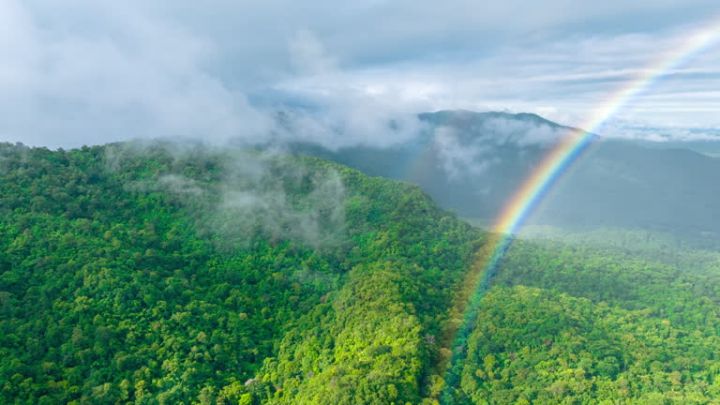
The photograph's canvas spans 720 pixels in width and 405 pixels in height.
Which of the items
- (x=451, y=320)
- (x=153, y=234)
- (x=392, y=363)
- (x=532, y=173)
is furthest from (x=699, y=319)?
(x=532, y=173)

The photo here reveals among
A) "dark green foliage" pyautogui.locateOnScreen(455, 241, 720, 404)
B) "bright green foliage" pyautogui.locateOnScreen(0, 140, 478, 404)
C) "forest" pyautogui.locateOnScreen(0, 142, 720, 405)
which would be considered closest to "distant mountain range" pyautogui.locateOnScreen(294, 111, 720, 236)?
"bright green foliage" pyautogui.locateOnScreen(0, 140, 478, 404)

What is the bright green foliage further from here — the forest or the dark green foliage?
the dark green foliage

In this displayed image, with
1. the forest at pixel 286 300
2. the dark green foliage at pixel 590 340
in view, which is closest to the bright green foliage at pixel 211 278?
the forest at pixel 286 300

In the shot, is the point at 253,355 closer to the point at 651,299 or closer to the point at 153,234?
the point at 153,234

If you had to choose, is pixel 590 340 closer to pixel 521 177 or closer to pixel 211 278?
pixel 211 278

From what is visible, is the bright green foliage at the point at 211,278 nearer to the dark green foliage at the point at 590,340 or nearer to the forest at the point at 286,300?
A: the forest at the point at 286,300

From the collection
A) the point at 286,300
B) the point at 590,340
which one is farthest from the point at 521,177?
the point at 286,300

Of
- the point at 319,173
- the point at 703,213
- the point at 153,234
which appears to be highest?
the point at 319,173
